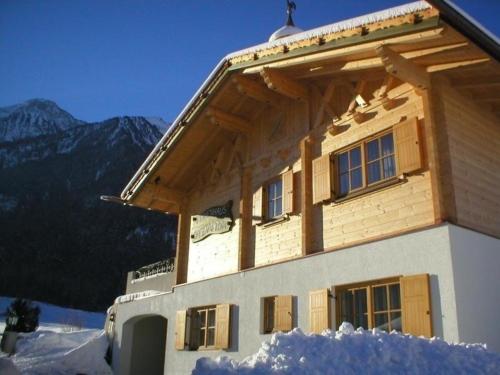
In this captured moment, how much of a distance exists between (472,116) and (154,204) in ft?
32.1

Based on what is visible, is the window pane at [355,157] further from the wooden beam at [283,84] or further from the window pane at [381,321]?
the window pane at [381,321]

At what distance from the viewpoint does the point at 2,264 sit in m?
57.8

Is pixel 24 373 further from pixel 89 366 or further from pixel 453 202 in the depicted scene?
pixel 453 202

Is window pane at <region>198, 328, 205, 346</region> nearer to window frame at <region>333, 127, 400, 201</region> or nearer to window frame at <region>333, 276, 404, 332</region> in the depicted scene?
window frame at <region>333, 276, 404, 332</region>

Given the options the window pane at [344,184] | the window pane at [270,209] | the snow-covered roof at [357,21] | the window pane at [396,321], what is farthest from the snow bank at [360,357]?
the window pane at [270,209]

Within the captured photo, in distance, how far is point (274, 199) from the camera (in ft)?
37.5

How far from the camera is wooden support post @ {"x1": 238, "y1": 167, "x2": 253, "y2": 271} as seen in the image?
11.6 m

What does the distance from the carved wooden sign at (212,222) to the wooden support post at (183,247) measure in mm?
464

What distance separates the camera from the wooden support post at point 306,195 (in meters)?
9.81

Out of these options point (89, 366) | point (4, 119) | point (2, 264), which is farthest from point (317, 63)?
point (4, 119)

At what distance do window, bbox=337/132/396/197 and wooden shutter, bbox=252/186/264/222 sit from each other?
2443 mm

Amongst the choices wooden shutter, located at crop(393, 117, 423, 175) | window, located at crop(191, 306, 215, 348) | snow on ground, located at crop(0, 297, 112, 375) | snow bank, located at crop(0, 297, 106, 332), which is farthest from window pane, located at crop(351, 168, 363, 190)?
snow bank, located at crop(0, 297, 106, 332)

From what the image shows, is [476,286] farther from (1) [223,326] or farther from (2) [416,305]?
(1) [223,326]

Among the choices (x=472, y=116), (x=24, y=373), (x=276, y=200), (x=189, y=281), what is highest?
(x=472, y=116)
